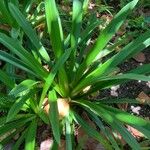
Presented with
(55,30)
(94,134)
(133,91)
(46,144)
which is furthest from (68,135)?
(133,91)

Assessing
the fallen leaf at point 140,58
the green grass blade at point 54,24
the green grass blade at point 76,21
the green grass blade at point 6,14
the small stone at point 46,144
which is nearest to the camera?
the green grass blade at point 54,24

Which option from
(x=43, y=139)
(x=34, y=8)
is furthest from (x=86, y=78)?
(x=34, y=8)

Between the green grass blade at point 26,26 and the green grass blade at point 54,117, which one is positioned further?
the green grass blade at point 26,26

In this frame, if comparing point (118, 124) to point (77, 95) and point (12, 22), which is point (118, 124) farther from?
point (12, 22)

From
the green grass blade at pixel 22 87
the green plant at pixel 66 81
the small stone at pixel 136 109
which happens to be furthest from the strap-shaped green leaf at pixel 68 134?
the small stone at pixel 136 109

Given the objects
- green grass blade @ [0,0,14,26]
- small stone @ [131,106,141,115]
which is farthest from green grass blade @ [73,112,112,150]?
green grass blade @ [0,0,14,26]

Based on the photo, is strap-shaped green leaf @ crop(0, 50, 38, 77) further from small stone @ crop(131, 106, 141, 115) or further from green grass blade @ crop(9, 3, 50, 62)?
small stone @ crop(131, 106, 141, 115)

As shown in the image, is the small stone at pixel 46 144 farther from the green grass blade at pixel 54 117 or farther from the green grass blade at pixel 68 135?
the green grass blade at pixel 54 117
